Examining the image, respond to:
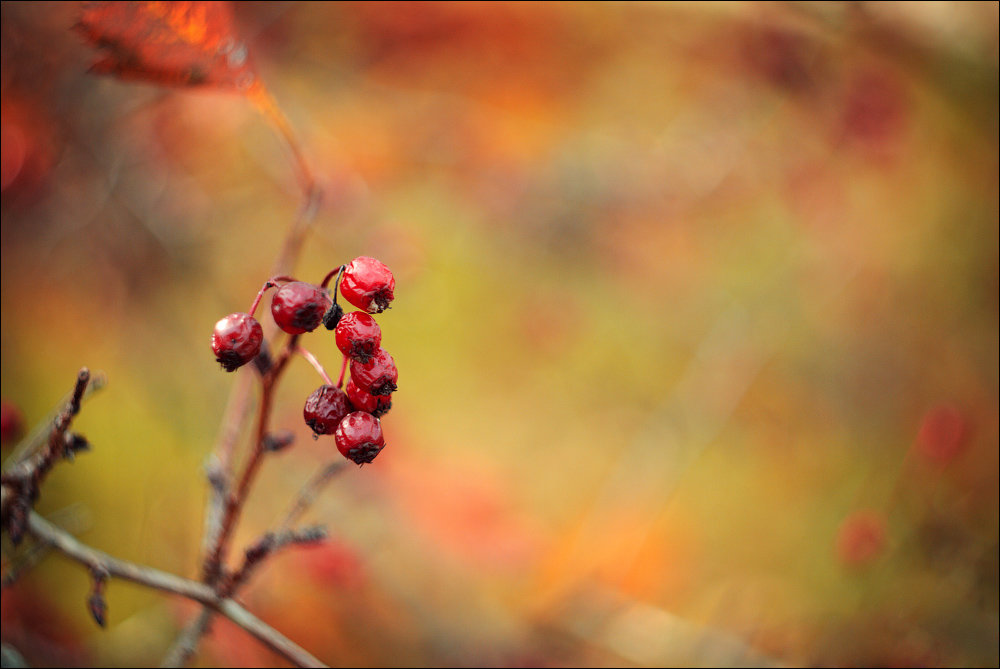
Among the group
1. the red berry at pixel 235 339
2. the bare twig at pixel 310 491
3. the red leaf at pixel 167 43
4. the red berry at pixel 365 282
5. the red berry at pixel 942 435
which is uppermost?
the red berry at pixel 942 435

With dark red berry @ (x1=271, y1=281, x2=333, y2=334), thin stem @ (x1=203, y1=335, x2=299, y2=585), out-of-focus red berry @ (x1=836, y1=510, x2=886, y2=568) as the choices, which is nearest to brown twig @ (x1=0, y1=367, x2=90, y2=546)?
thin stem @ (x1=203, y1=335, x2=299, y2=585)

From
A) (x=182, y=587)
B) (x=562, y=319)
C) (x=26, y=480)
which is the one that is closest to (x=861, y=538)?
(x=562, y=319)

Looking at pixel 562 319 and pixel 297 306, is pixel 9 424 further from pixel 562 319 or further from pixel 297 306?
pixel 562 319

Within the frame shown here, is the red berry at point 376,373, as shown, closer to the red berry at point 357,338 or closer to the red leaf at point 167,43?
the red berry at point 357,338

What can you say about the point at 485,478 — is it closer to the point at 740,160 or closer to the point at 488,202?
the point at 488,202

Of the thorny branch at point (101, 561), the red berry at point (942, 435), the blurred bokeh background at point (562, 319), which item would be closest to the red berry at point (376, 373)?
the thorny branch at point (101, 561)
